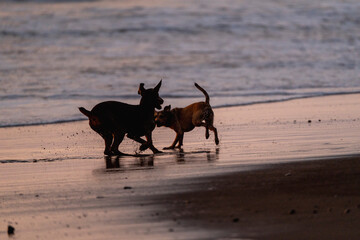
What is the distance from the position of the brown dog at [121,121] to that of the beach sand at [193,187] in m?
0.28

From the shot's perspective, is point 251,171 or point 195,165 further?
point 195,165

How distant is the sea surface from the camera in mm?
21078

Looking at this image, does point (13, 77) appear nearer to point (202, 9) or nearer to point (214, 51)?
point (214, 51)

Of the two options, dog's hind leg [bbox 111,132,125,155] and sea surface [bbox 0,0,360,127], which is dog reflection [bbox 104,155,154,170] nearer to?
dog's hind leg [bbox 111,132,125,155]

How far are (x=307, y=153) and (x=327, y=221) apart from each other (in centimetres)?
397

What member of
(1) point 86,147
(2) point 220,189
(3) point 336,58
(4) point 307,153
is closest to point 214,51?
(3) point 336,58

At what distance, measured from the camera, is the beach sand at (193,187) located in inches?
261

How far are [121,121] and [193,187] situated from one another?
393 centimetres

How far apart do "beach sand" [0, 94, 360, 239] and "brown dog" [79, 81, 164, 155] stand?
28cm

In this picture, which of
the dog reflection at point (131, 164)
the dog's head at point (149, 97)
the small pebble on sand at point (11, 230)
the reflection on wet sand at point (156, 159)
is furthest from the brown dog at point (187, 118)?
the small pebble on sand at point (11, 230)

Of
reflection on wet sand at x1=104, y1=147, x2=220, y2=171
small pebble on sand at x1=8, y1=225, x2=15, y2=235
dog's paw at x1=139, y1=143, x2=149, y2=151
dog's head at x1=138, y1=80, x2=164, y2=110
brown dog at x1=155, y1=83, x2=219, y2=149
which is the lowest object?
reflection on wet sand at x1=104, y1=147, x2=220, y2=171

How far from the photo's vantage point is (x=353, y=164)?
9055 mm

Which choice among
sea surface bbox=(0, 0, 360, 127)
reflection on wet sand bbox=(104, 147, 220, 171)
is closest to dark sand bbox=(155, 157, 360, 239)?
reflection on wet sand bbox=(104, 147, 220, 171)

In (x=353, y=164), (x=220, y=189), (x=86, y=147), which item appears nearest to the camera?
(x=220, y=189)
